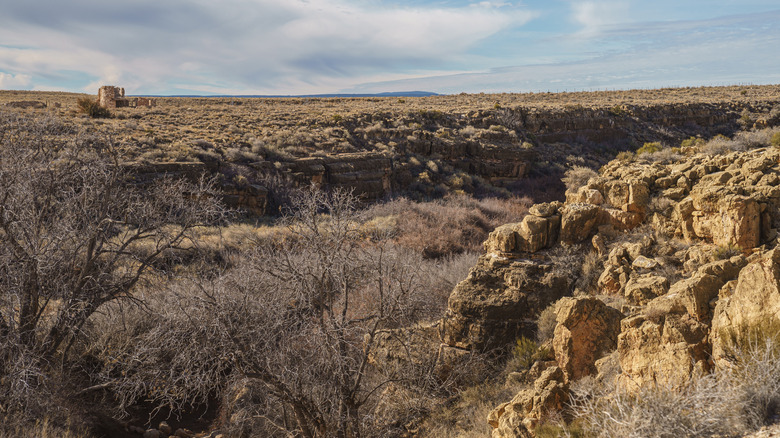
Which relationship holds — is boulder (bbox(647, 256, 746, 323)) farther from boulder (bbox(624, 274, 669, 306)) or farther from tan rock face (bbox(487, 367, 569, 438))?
tan rock face (bbox(487, 367, 569, 438))

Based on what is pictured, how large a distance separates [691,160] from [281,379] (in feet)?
29.8

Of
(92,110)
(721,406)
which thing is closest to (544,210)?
(721,406)

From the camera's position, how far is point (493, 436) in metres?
5.57

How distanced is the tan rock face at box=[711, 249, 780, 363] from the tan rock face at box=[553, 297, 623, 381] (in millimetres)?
1884

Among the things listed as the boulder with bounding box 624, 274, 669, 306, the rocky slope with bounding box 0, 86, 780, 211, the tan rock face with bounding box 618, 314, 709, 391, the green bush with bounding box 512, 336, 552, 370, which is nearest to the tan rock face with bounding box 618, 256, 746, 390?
the tan rock face with bounding box 618, 314, 709, 391

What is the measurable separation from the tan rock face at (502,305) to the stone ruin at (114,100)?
33733 millimetres

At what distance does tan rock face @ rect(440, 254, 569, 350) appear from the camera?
8320 mm

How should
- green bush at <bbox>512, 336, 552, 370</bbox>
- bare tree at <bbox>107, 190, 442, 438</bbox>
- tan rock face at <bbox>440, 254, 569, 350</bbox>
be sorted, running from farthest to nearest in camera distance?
tan rock face at <bbox>440, 254, 569, 350</bbox>, green bush at <bbox>512, 336, 552, 370</bbox>, bare tree at <bbox>107, 190, 442, 438</bbox>

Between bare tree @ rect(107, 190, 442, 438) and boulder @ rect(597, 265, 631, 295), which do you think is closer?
bare tree @ rect(107, 190, 442, 438)

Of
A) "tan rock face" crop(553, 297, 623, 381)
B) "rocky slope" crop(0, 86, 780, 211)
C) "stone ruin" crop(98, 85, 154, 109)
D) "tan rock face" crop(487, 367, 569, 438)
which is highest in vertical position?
"stone ruin" crop(98, 85, 154, 109)

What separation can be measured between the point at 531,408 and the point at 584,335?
1266mm

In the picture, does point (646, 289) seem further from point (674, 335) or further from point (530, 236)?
point (530, 236)

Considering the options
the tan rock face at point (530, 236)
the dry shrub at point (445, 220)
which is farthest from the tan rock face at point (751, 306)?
the dry shrub at point (445, 220)

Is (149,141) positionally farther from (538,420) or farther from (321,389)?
(538,420)
